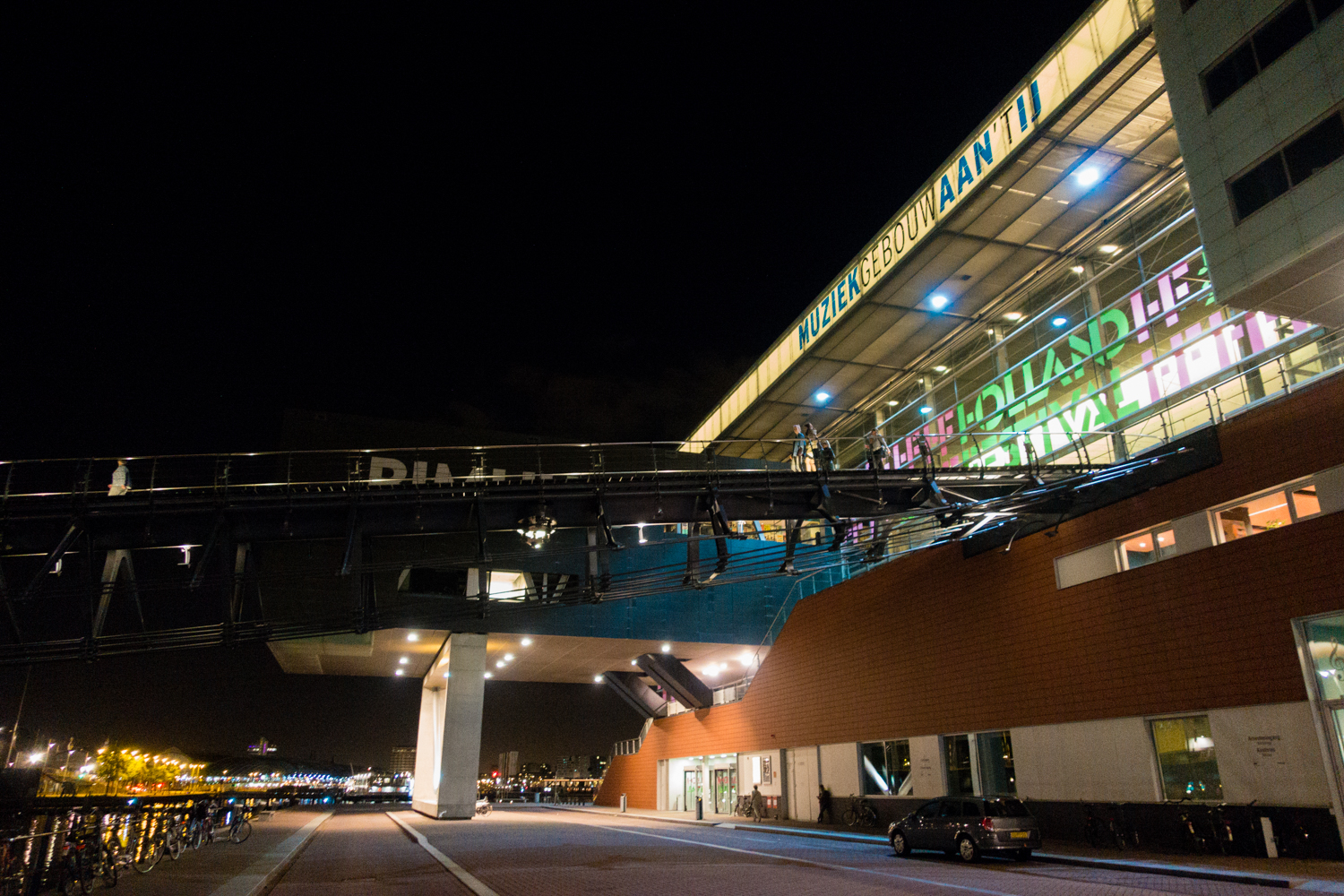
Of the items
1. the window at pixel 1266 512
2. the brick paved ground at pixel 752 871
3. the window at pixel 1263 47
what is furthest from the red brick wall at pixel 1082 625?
the window at pixel 1263 47

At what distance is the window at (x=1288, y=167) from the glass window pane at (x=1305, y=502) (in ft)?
18.9

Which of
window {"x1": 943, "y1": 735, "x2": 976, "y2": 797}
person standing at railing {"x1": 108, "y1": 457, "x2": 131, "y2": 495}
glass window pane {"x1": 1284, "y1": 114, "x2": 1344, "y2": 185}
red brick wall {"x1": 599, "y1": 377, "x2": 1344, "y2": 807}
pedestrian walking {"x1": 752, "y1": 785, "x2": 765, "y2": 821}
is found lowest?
pedestrian walking {"x1": 752, "y1": 785, "x2": 765, "y2": 821}

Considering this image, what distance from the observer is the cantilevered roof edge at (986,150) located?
2106cm

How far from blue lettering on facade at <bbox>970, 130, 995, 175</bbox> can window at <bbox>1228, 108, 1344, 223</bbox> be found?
25.3 ft

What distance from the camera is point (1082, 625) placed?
19.7m

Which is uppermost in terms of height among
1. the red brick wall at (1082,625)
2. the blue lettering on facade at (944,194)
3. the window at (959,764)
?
the blue lettering on facade at (944,194)

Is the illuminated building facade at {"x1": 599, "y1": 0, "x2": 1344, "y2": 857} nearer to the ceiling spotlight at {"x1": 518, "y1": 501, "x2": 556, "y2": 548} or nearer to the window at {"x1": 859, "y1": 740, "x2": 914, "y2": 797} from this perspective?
the window at {"x1": 859, "y1": 740, "x2": 914, "y2": 797}

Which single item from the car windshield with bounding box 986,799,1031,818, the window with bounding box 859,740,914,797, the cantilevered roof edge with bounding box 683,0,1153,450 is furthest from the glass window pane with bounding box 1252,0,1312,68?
the window with bounding box 859,740,914,797

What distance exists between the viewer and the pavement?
39.0 feet

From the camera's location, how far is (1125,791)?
18.1 metres

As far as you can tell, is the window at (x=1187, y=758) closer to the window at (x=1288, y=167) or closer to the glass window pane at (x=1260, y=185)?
the glass window pane at (x=1260, y=185)

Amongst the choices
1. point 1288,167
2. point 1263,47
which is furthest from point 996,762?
point 1263,47

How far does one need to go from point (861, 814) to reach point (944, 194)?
65.7 ft

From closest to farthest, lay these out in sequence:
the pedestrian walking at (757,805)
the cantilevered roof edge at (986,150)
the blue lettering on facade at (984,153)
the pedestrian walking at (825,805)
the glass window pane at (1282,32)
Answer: the glass window pane at (1282,32) < the cantilevered roof edge at (986,150) < the blue lettering on facade at (984,153) < the pedestrian walking at (825,805) < the pedestrian walking at (757,805)
